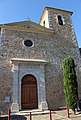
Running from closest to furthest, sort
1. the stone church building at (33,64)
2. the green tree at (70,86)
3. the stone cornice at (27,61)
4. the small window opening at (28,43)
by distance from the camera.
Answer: the green tree at (70,86)
the stone church building at (33,64)
the stone cornice at (27,61)
the small window opening at (28,43)

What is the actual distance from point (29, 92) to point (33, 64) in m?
2.18

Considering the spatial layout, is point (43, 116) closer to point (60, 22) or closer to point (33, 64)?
point (33, 64)

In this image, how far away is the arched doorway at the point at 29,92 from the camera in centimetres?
1033

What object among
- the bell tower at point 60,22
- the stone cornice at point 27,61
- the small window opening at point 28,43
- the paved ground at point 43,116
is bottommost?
the paved ground at point 43,116

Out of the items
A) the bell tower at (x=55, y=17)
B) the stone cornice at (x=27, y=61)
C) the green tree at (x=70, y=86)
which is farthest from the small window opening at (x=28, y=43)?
the green tree at (x=70, y=86)

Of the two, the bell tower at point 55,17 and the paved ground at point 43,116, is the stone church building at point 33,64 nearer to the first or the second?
the bell tower at point 55,17

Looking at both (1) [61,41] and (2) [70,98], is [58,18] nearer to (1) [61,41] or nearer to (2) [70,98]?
(1) [61,41]

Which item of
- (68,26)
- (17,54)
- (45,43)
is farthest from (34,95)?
(68,26)

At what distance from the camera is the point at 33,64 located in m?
11.3

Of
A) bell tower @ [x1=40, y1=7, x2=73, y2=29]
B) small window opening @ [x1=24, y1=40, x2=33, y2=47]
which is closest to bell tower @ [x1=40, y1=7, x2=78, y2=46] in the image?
bell tower @ [x1=40, y1=7, x2=73, y2=29]

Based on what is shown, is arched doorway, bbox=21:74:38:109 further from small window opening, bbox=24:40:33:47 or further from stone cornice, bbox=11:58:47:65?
small window opening, bbox=24:40:33:47

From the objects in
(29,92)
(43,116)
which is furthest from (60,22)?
(43,116)

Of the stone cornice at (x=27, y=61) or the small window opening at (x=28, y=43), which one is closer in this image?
the stone cornice at (x=27, y=61)

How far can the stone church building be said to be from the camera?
1029cm
